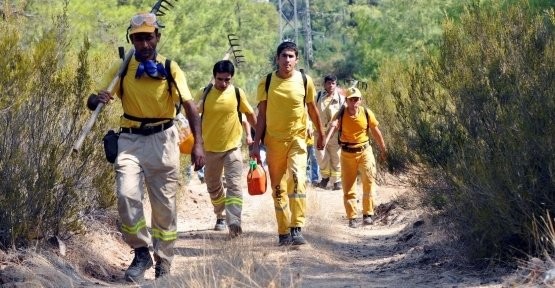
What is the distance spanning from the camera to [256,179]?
11.8 m

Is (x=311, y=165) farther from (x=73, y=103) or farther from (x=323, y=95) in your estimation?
(x=73, y=103)

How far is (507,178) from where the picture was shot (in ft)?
25.7

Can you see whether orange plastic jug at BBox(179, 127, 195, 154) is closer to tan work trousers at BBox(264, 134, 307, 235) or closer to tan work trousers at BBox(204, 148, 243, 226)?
tan work trousers at BBox(204, 148, 243, 226)

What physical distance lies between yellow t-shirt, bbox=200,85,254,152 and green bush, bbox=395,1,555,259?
1935mm

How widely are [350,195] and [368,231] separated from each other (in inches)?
21.6

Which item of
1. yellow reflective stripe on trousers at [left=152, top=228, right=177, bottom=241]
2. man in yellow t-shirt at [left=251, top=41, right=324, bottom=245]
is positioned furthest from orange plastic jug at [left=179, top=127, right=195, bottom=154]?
yellow reflective stripe on trousers at [left=152, top=228, right=177, bottom=241]

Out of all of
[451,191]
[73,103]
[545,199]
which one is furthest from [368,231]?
[545,199]

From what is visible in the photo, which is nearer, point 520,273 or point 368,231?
point 520,273

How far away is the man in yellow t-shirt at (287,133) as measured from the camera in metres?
10.7

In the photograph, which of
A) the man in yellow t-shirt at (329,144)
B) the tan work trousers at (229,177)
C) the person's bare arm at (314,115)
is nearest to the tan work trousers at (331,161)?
the man in yellow t-shirt at (329,144)

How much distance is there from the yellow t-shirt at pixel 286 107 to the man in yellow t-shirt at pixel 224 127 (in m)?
1.09

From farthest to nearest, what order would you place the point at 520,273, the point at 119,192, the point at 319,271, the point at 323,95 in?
the point at 323,95, the point at 319,271, the point at 119,192, the point at 520,273

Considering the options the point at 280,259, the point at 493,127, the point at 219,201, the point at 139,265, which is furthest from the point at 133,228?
the point at 219,201

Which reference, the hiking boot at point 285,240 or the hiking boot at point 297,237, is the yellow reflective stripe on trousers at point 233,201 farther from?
the hiking boot at point 297,237
